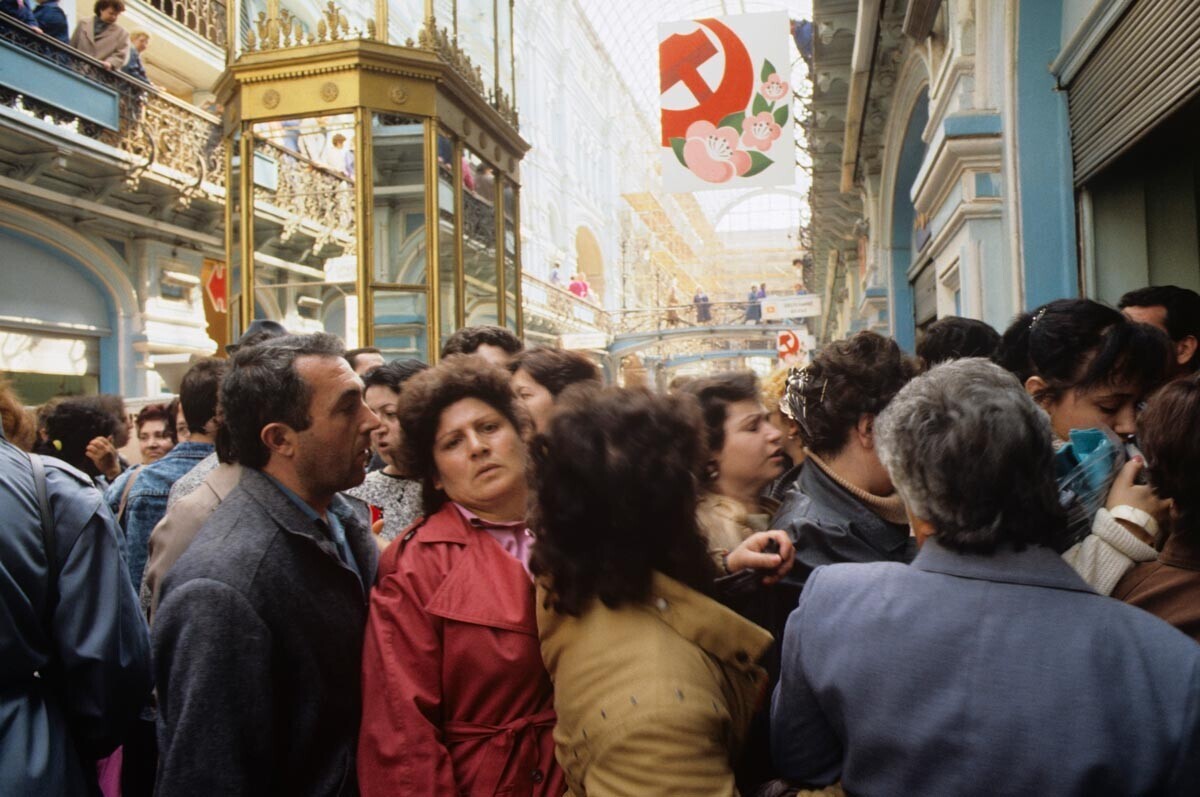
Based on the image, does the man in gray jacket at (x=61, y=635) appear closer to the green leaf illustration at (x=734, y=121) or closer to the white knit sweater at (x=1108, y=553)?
the white knit sweater at (x=1108, y=553)

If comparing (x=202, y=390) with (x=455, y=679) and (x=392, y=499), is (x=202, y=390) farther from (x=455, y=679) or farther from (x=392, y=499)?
(x=455, y=679)

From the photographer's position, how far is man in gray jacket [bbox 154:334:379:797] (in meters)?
1.76

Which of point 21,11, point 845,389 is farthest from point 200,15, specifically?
point 845,389

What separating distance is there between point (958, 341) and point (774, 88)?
4.98 meters

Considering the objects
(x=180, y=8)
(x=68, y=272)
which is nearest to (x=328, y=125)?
(x=68, y=272)

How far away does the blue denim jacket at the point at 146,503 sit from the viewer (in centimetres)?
340

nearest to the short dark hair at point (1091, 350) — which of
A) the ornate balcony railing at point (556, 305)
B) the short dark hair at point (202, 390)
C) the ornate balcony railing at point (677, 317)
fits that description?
the short dark hair at point (202, 390)

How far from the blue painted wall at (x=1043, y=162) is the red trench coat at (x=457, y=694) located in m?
3.62

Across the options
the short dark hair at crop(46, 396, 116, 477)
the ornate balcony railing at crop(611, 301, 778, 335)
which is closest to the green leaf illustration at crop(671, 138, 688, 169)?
the short dark hair at crop(46, 396, 116, 477)

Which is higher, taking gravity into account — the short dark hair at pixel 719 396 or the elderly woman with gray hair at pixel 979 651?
the short dark hair at pixel 719 396

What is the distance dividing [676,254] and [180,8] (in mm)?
39144

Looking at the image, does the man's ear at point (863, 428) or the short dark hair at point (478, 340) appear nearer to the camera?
the man's ear at point (863, 428)

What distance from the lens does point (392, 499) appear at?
3355mm

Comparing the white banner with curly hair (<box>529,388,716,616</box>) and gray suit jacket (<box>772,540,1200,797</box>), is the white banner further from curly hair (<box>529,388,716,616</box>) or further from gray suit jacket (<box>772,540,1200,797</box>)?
gray suit jacket (<box>772,540,1200,797</box>)
